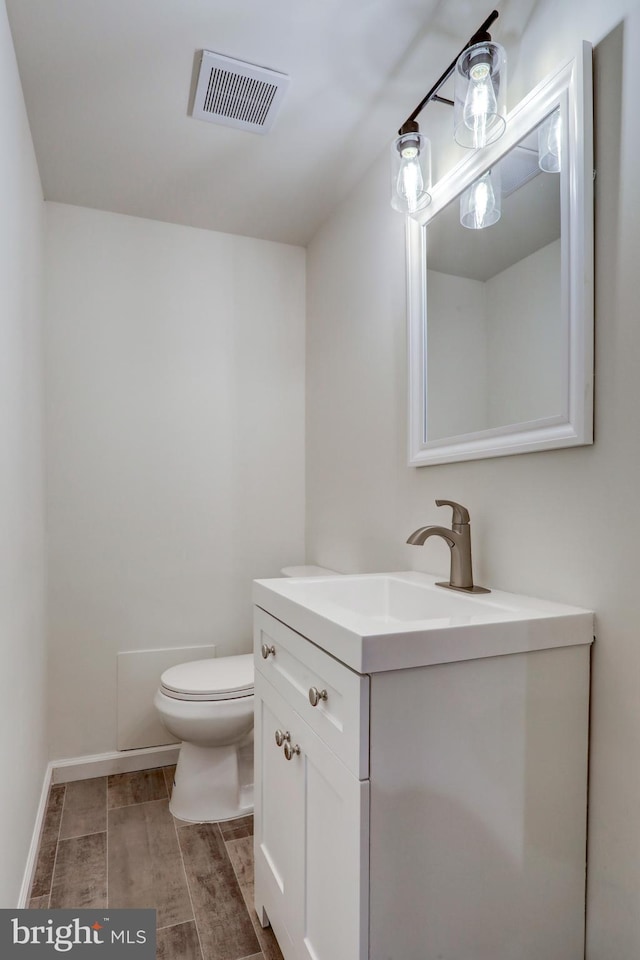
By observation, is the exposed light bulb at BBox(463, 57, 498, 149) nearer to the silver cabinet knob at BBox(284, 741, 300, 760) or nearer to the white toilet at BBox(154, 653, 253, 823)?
the silver cabinet knob at BBox(284, 741, 300, 760)

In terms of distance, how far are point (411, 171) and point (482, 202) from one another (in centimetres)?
25

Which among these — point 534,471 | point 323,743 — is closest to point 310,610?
point 323,743

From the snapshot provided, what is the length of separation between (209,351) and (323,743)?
1904 mm

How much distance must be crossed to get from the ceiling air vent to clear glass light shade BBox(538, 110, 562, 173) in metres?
0.82

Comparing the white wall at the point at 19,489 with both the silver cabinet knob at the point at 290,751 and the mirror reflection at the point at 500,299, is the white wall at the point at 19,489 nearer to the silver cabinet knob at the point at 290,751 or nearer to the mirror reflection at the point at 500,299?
the silver cabinet knob at the point at 290,751

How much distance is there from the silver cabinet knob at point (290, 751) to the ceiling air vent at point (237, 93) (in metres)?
1.78

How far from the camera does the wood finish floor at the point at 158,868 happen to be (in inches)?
56.7

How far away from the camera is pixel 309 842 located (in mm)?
1139

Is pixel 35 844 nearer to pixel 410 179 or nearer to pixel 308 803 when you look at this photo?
pixel 308 803

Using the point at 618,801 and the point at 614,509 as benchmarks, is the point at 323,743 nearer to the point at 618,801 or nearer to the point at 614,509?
the point at 618,801

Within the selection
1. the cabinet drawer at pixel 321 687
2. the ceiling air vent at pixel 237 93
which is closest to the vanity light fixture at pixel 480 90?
the ceiling air vent at pixel 237 93

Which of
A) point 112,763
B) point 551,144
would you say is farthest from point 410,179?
point 112,763

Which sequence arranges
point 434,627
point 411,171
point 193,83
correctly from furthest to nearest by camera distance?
1. point 193,83
2. point 411,171
3. point 434,627

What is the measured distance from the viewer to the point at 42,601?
2.12m
